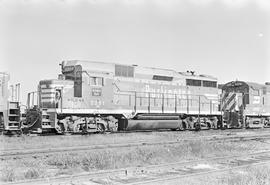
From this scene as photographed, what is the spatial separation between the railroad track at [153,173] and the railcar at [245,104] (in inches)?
517

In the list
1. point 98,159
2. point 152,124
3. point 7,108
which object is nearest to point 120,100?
point 152,124

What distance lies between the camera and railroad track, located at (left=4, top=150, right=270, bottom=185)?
6.30 metres

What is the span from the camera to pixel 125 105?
55.9 ft

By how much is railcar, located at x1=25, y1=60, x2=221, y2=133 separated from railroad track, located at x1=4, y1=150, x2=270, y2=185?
7.66 metres

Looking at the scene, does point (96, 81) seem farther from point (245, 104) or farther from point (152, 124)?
point (245, 104)

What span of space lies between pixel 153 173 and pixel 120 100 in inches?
382

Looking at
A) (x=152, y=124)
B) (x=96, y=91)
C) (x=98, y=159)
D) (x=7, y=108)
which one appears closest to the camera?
(x=98, y=159)

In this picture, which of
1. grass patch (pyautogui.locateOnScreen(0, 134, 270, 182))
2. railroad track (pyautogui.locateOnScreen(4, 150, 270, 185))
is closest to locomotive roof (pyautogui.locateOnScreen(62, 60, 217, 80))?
grass patch (pyautogui.locateOnScreen(0, 134, 270, 182))

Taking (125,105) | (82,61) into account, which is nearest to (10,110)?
(82,61)

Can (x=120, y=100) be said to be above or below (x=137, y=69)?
below

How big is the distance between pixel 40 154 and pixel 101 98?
6922mm

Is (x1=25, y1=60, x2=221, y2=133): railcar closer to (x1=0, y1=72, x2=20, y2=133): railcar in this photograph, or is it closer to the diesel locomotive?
the diesel locomotive

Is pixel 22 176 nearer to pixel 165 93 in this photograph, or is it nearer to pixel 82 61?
pixel 82 61

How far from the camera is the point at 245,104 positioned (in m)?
23.1
